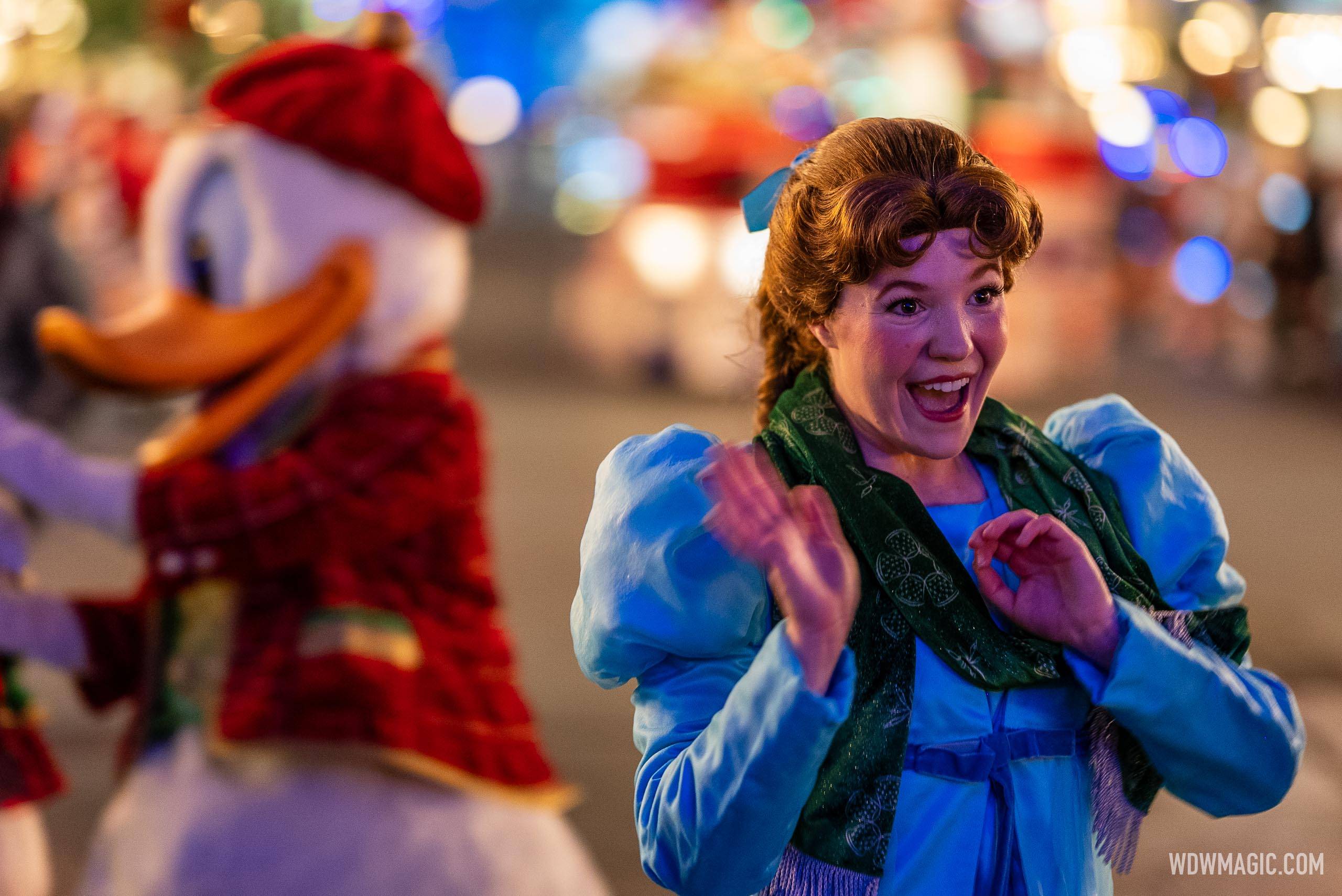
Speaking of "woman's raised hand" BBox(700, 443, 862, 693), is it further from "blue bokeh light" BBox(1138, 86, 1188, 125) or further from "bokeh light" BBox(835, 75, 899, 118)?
"blue bokeh light" BBox(1138, 86, 1188, 125)

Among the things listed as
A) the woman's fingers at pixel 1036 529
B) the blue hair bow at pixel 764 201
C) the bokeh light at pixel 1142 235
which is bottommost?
the bokeh light at pixel 1142 235

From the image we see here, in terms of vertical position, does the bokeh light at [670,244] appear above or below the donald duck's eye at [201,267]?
below

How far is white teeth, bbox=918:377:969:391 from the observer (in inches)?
48.5

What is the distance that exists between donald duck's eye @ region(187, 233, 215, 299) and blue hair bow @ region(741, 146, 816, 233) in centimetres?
110

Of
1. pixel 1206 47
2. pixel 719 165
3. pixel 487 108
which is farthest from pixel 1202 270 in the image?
pixel 487 108

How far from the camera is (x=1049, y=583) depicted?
3.94ft

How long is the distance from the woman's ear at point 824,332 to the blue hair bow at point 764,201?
0.14m

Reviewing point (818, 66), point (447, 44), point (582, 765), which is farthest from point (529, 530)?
point (447, 44)

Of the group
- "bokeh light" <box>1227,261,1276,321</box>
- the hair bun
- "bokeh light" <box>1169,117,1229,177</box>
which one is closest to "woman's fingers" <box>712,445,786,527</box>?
the hair bun

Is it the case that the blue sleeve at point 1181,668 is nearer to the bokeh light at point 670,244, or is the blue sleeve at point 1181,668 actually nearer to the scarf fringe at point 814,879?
the scarf fringe at point 814,879

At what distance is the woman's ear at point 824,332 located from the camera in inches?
50.5

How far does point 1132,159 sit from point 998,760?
12774 mm

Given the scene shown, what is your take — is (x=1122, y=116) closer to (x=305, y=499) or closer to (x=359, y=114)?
(x=359, y=114)

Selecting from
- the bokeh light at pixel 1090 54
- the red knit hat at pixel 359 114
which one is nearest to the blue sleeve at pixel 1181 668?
the red knit hat at pixel 359 114
